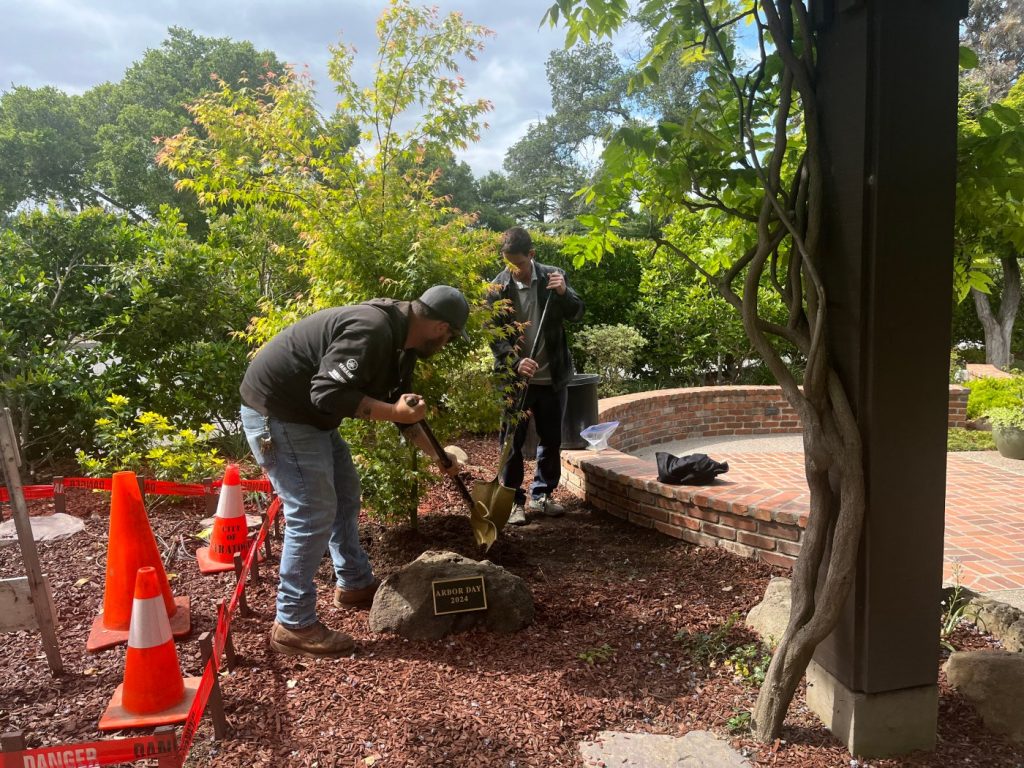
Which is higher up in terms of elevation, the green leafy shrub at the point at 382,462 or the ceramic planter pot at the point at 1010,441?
the green leafy shrub at the point at 382,462

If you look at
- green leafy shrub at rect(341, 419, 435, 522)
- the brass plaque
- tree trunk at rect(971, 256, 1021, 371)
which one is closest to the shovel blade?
green leafy shrub at rect(341, 419, 435, 522)

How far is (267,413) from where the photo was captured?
2924 millimetres

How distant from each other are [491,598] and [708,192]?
6.59ft

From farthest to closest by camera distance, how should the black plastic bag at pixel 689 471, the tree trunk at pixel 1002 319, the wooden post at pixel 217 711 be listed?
1. the tree trunk at pixel 1002 319
2. the black plastic bag at pixel 689 471
3. the wooden post at pixel 217 711

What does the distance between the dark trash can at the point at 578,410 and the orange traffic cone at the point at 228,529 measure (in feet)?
9.84

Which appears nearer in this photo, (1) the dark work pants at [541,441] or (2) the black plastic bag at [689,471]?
(2) the black plastic bag at [689,471]

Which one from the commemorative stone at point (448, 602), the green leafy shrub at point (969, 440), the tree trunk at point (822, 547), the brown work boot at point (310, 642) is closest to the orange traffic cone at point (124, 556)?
the brown work boot at point (310, 642)

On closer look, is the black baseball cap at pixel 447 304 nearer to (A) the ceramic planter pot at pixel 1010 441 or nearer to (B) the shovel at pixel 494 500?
(B) the shovel at pixel 494 500

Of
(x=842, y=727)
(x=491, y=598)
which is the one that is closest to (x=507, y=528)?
(x=491, y=598)

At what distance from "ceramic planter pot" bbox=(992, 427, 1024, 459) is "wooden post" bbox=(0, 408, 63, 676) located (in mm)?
8287

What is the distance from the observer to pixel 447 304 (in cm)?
295

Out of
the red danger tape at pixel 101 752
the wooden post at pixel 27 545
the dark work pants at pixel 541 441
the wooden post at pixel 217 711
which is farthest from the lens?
the dark work pants at pixel 541 441

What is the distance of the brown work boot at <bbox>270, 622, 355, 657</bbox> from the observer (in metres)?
2.88

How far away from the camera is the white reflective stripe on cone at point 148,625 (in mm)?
2391
